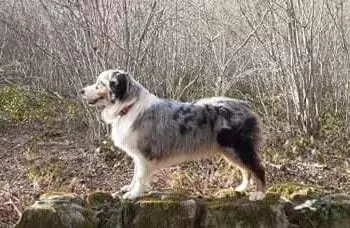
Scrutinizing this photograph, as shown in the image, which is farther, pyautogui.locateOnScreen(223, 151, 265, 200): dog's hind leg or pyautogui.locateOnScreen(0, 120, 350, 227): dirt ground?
pyautogui.locateOnScreen(0, 120, 350, 227): dirt ground

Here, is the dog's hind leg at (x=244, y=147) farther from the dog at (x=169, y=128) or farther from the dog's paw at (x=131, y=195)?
the dog's paw at (x=131, y=195)

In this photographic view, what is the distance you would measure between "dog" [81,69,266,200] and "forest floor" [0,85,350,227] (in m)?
0.52

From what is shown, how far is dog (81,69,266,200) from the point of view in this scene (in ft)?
17.1

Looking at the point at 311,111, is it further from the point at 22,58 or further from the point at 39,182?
the point at 22,58

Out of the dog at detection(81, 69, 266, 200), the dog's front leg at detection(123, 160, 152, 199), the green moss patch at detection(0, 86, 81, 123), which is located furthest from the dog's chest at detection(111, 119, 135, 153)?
the green moss patch at detection(0, 86, 81, 123)

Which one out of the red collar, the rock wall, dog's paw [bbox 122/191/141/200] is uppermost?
the red collar

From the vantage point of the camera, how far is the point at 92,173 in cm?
717

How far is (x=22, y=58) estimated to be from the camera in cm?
1349

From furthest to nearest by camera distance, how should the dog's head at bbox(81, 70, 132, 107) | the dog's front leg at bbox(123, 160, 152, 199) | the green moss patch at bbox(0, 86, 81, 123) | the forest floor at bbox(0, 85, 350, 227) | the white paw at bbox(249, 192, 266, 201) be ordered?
1. the green moss patch at bbox(0, 86, 81, 123)
2. the forest floor at bbox(0, 85, 350, 227)
3. the dog's head at bbox(81, 70, 132, 107)
4. the dog's front leg at bbox(123, 160, 152, 199)
5. the white paw at bbox(249, 192, 266, 201)

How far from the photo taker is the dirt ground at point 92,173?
20.2 ft

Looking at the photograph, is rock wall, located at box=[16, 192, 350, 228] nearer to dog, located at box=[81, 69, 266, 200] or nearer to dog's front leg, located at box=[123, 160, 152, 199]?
dog's front leg, located at box=[123, 160, 152, 199]

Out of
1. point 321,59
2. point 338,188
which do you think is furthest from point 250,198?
point 321,59

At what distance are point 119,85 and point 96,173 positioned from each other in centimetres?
224

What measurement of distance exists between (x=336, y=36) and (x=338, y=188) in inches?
127
